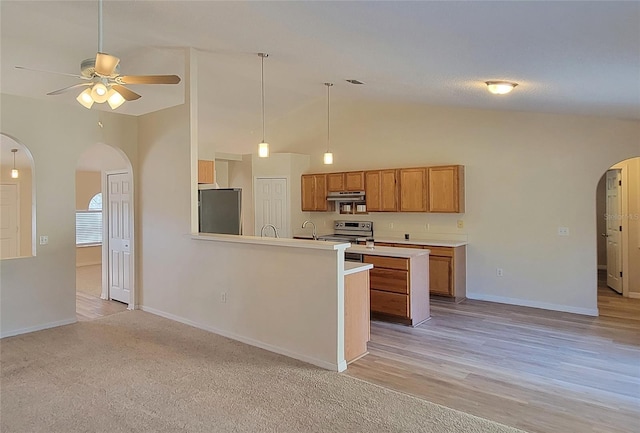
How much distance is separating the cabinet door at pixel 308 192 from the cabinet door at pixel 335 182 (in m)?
0.36

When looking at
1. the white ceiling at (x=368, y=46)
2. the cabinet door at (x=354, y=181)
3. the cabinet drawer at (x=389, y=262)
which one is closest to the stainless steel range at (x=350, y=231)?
the cabinet door at (x=354, y=181)

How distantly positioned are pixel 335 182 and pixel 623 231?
4.73 metres

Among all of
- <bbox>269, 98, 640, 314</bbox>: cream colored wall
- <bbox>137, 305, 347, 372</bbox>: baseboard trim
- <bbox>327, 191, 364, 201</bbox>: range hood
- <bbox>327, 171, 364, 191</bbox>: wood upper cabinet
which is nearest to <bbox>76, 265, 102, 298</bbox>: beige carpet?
<bbox>137, 305, 347, 372</bbox>: baseboard trim

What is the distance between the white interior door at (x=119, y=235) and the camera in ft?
20.1

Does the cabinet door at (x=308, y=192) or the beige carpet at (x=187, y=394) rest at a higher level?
the cabinet door at (x=308, y=192)

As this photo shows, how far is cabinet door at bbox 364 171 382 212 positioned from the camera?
7203 mm

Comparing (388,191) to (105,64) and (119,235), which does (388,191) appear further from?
(105,64)

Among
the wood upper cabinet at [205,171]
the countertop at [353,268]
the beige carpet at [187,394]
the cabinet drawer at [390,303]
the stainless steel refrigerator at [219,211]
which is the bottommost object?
the beige carpet at [187,394]

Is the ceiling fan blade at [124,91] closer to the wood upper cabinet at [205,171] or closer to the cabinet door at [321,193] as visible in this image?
the wood upper cabinet at [205,171]

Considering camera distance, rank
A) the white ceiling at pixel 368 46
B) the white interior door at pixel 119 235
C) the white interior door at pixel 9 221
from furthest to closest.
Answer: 1. the white interior door at pixel 9 221
2. the white interior door at pixel 119 235
3. the white ceiling at pixel 368 46

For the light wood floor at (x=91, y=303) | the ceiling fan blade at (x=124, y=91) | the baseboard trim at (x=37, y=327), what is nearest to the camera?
the ceiling fan blade at (x=124, y=91)

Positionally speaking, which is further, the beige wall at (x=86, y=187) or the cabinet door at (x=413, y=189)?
the beige wall at (x=86, y=187)

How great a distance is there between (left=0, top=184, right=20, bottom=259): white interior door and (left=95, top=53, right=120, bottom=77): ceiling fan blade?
8.20 meters

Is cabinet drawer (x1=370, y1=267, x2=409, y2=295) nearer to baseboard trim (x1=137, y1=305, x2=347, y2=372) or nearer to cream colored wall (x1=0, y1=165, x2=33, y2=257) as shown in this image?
baseboard trim (x1=137, y1=305, x2=347, y2=372)
